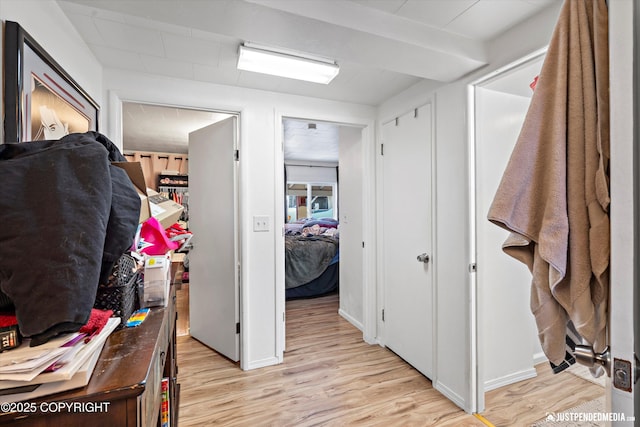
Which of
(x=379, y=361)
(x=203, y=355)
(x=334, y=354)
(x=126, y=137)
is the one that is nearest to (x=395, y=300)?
(x=379, y=361)

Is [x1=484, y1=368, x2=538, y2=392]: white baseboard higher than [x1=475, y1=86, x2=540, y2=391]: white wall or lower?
lower

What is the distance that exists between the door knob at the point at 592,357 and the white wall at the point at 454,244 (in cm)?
123

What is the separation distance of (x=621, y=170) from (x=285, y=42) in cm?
137

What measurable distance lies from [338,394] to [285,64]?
7.31 feet

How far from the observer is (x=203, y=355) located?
259cm

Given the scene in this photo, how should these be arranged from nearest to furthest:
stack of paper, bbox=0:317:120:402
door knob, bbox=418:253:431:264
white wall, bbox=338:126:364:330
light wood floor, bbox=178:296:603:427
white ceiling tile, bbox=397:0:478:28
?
1. stack of paper, bbox=0:317:120:402
2. white ceiling tile, bbox=397:0:478:28
3. light wood floor, bbox=178:296:603:427
4. door knob, bbox=418:253:431:264
5. white wall, bbox=338:126:364:330

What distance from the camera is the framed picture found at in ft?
3.07

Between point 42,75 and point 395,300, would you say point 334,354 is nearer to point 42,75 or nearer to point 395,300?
point 395,300

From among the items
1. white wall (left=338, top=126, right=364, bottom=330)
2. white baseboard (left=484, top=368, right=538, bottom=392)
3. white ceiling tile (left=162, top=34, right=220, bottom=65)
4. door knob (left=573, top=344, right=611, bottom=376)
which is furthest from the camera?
white wall (left=338, top=126, right=364, bottom=330)

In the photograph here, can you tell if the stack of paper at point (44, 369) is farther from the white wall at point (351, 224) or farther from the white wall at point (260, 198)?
the white wall at point (351, 224)

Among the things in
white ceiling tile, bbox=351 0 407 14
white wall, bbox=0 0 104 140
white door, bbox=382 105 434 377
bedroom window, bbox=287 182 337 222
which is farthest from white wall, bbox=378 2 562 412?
bedroom window, bbox=287 182 337 222

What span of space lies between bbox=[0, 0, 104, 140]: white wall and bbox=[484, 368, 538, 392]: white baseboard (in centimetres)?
286

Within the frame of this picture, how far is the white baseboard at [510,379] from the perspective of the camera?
204cm

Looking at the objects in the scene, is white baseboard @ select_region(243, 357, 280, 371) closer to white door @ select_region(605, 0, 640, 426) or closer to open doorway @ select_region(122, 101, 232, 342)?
open doorway @ select_region(122, 101, 232, 342)
